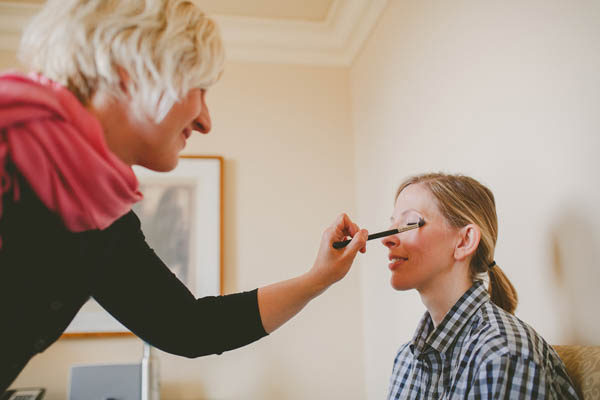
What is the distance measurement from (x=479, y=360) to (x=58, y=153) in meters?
0.83

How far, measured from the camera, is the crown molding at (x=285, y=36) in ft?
8.86

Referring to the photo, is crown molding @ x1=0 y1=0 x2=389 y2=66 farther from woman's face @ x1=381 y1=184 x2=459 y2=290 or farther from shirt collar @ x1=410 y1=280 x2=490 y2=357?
shirt collar @ x1=410 y1=280 x2=490 y2=357

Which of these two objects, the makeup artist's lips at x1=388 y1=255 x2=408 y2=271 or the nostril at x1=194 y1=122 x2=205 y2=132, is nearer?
the nostril at x1=194 y1=122 x2=205 y2=132

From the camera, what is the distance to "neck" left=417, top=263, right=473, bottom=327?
128 centimetres

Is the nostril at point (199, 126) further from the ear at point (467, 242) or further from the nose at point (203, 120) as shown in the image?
the ear at point (467, 242)

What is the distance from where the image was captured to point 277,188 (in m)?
2.82

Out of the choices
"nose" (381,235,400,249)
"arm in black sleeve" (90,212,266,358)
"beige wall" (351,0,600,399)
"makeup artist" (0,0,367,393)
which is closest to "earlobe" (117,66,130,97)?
"makeup artist" (0,0,367,393)

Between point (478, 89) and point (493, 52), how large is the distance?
0.41 feet

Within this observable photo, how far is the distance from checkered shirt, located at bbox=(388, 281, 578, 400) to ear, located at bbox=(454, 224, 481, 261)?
0.08 m

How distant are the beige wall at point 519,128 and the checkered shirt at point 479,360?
0.69ft

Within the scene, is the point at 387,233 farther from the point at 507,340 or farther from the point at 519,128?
the point at 519,128

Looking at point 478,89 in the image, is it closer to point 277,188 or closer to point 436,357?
point 436,357

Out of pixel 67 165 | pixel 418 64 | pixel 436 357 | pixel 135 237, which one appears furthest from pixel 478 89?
pixel 67 165

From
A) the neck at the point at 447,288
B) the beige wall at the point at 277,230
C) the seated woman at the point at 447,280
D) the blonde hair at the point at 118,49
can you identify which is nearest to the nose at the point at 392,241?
the seated woman at the point at 447,280
